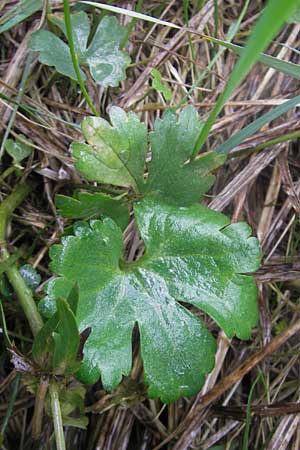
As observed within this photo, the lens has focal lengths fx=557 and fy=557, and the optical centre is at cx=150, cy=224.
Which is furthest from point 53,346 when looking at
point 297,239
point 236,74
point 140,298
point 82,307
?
point 297,239

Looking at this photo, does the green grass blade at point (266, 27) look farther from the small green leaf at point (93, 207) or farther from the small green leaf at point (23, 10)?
the small green leaf at point (23, 10)

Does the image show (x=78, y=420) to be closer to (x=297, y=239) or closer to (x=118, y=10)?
(x=297, y=239)

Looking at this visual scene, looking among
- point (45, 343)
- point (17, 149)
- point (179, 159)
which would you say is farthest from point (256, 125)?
point (45, 343)

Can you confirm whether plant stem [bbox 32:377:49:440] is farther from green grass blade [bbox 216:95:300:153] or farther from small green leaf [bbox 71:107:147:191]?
green grass blade [bbox 216:95:300:153]

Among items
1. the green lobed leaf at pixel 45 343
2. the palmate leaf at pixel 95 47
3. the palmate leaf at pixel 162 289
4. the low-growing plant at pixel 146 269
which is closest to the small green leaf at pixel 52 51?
the palmate leaf at pixel 95 47

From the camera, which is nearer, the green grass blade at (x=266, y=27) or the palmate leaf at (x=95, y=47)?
the green grass blade at (x=266, y=27)

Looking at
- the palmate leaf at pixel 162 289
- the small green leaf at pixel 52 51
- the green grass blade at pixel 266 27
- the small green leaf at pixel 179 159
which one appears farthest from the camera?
the small green leaf at pixel 52 51

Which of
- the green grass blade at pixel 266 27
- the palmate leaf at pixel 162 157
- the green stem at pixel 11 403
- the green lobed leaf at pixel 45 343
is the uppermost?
the green grass blade at pixel 266 27
